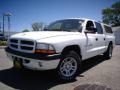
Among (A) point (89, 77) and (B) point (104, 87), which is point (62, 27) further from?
(B) point (104, 87)

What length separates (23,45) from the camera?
4.12 m

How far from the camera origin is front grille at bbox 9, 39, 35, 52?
395 cm

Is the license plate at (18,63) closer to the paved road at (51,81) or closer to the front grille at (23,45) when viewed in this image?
the front grille at (23,45)

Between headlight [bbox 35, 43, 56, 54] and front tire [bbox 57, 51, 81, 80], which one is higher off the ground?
headlight [bbox 35, 43, 56, 54]

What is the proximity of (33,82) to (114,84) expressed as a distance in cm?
231

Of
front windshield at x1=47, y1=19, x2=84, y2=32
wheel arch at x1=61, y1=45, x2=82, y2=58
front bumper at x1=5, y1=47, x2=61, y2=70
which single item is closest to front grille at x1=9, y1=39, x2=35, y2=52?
front bumper at x1=5, y1=47, x2=61, y2=70

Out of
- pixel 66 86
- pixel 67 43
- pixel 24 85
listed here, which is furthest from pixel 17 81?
pixel 67 43

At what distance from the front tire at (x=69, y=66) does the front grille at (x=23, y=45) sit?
92cm

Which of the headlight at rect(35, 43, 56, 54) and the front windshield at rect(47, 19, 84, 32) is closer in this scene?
the headlight at rect(35, 43, 56, 54)

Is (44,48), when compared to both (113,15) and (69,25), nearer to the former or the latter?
(69,25)

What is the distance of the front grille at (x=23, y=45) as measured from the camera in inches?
156

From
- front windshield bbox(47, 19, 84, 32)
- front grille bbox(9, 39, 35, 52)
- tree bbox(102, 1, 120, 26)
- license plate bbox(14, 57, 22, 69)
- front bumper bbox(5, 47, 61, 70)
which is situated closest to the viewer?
front bumper bbox(5, 47, 61, 70)

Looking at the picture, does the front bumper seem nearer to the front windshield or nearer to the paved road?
the paved road

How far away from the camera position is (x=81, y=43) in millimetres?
4898
